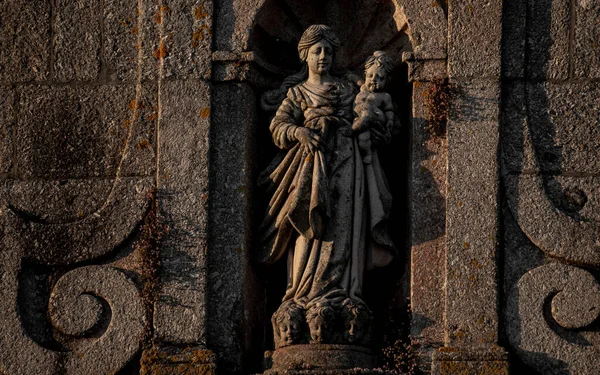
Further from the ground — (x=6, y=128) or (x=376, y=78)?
(x=376, y=78)

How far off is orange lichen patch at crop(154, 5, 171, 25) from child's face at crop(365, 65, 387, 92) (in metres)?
1.47

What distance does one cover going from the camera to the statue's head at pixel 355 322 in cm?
1284

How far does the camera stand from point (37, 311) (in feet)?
43.3

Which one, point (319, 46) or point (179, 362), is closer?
point (179, 362)

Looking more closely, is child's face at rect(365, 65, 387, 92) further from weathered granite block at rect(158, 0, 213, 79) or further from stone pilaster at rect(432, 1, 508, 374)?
weathered granite block at rect(158, 0, 213, 79)

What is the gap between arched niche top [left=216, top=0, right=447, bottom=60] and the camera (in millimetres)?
13258

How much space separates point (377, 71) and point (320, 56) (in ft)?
1.35

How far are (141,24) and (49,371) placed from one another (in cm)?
250

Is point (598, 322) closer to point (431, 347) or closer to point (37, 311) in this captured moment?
point (431, 347)

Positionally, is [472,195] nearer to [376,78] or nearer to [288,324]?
[376,78]


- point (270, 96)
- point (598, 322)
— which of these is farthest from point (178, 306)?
point (598, 322)

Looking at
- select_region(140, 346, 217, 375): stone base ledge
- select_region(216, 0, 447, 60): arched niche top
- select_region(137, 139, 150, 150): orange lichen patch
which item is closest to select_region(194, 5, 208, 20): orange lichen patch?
select_region(216, 0, 447, 60): arched niche top

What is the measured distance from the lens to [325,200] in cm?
1297

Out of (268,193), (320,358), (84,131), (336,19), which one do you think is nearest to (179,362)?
(320,358)
